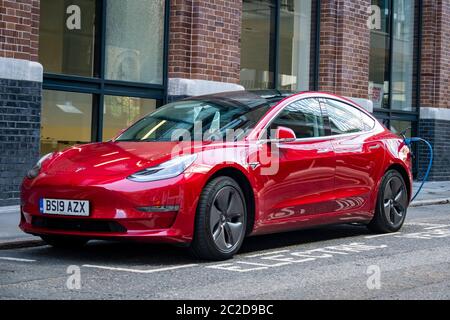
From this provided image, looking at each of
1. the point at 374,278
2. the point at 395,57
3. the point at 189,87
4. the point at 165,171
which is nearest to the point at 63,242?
the point at 165,171

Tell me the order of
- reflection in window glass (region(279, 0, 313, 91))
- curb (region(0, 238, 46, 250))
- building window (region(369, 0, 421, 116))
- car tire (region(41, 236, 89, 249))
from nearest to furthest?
1. car tire (region(41, 236, 89, 249))
2. curb (region(0, 238, 46, 250))
3. reflection in window glass (region(279, 0, 313, 91))
4. building window (region(369, 0, 421, 116))

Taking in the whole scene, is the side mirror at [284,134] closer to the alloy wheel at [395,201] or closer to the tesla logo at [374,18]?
the alloy wheel at [395,201]

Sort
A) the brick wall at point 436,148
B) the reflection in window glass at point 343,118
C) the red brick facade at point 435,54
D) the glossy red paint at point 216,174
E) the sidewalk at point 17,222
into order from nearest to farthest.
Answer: the glossy red paint at point 216,174
the sidewalk at point 17,222
the reflection in window glass at point 343,118
the brick wall at point 436,148
the red brick facade at point 435,54

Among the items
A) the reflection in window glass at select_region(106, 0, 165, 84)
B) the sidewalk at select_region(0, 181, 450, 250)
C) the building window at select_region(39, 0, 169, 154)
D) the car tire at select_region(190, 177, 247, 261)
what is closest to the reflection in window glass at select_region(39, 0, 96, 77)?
the building window at select_region(39, 0, 169, 154)

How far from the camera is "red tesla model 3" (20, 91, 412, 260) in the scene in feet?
23.2

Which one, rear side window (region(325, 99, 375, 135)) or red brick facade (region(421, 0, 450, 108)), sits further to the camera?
red brick facade (region(421, 0, 450, 108))

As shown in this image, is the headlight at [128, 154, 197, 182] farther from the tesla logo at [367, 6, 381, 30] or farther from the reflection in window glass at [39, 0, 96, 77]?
the tesla logo at [367, 6, 381, 30]

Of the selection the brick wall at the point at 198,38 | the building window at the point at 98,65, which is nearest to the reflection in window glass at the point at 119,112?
the building window at the point at 98,65

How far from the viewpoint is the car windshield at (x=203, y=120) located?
315 inches

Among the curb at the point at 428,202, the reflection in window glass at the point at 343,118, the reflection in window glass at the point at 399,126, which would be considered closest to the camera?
the reflection in window glass at the point at 343,118

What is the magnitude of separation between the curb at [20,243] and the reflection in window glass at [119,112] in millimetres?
5216

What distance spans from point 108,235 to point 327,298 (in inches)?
81.3

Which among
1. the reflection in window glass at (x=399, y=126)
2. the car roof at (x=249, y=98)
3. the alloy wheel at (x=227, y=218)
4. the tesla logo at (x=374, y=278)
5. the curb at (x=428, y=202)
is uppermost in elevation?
the reflection in window glass at (x=399, y=126)
